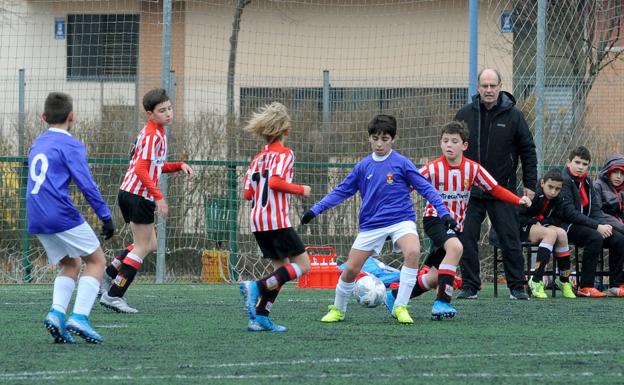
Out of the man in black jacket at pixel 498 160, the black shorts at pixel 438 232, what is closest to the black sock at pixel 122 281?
the black shorts at pixel 438 232

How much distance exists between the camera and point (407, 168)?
809 cm

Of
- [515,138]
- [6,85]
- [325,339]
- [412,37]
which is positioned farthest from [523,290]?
[6,85]

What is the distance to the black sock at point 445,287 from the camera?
8.28 m

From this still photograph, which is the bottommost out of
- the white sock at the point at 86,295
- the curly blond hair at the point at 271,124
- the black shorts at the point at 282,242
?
the white sock at the point at 86,295

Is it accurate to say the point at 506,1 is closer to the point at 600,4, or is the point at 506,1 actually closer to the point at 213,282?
the point at 600,4

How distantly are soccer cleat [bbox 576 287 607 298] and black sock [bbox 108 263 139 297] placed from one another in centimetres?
435

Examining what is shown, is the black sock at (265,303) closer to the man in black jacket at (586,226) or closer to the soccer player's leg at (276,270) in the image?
the soccer player's leg at (276,270)

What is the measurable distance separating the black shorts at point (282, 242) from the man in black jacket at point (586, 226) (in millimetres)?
4141

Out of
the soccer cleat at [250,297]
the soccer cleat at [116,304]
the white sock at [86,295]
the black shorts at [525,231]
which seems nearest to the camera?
the white sock at [86,295]

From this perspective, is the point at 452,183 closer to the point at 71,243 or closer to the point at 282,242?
the point at 282,242

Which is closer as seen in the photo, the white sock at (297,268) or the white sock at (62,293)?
the white sock at (62,293)

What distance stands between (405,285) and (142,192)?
2.34 metres

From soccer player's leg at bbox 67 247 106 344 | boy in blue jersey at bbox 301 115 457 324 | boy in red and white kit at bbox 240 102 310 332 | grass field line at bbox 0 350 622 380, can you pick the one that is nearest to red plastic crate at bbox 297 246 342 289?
boy in blue jersey at bbox 301 115 457 324

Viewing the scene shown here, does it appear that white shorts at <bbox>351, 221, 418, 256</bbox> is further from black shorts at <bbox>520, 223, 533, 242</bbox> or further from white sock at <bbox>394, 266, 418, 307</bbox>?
black shorts at <bbox>520, 223, 533, 242</bbox>
